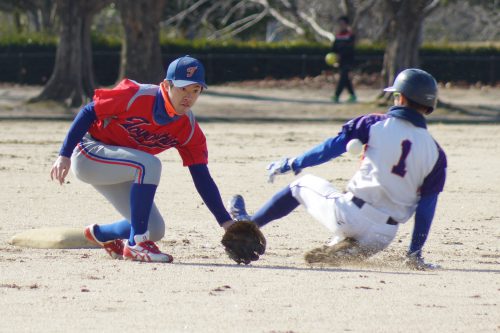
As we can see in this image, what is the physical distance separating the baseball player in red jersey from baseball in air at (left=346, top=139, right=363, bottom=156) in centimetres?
100

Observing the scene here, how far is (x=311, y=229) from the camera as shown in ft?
29.7

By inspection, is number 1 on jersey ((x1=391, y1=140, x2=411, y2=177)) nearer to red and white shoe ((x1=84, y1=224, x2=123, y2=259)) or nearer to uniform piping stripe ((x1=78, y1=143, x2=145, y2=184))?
uniform piping stripe ((x1=78, y1=143, x2=145, y2=184))

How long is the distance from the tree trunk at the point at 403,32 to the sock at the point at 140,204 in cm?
1730

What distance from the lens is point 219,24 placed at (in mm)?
42375

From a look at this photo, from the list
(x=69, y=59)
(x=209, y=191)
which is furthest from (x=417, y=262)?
(x=69, y=59)

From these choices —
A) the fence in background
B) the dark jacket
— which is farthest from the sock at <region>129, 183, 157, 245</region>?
the fence in background

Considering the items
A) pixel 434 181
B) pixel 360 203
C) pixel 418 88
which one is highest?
pixel 418 88

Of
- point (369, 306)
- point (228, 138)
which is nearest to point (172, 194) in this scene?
point (369, 306)

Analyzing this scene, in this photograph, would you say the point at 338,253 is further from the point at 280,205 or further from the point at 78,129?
the point at 78,129

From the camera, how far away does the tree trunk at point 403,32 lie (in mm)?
23641

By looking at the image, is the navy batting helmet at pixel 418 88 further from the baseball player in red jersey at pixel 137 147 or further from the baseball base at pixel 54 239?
the baseball base at pixel 54 239

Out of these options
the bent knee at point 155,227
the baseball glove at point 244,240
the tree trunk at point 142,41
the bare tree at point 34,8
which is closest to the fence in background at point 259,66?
the tree trunk at point 142,41

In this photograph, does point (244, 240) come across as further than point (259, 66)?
No

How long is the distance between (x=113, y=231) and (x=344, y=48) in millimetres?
18469
